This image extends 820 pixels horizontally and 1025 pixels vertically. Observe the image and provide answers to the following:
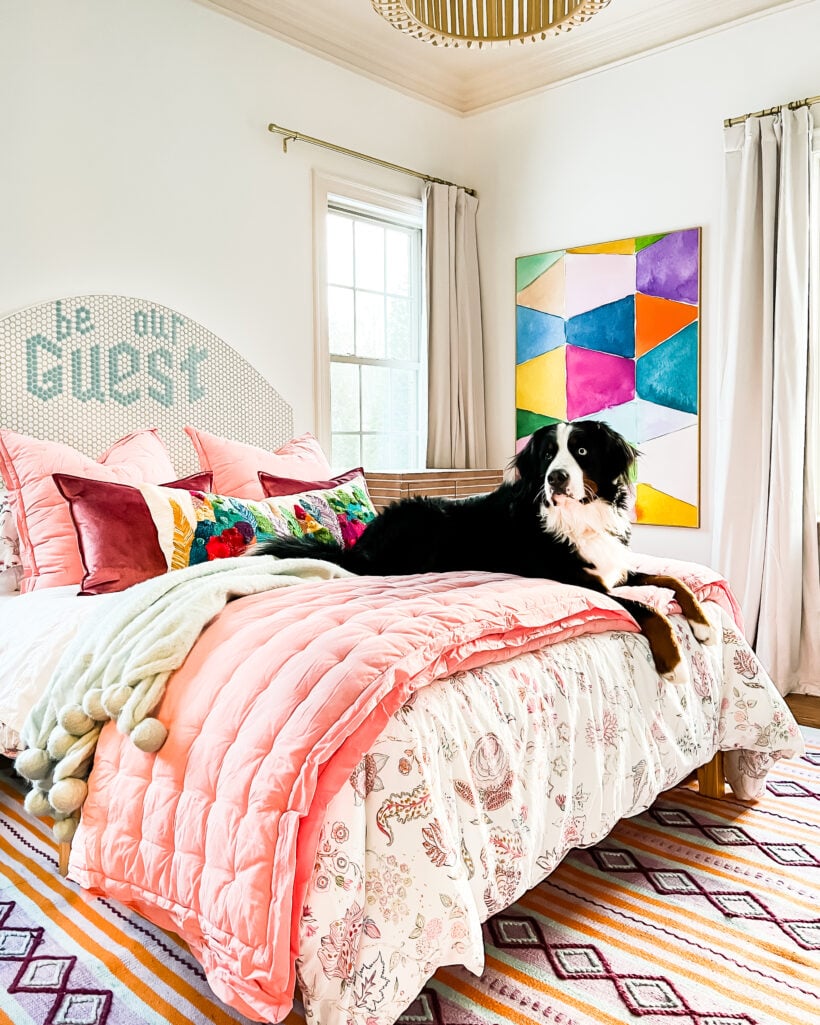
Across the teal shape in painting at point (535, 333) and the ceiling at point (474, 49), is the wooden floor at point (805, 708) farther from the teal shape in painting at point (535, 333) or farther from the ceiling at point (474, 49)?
the ceiling at point (474, 49)

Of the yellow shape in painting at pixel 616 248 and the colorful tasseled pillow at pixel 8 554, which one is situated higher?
the yellow shape in painting at pixel 616 248

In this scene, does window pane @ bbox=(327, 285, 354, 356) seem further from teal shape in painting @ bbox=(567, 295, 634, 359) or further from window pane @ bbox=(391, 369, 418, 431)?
teal shape in painting @ bbox=(567, 295, 634, 359)

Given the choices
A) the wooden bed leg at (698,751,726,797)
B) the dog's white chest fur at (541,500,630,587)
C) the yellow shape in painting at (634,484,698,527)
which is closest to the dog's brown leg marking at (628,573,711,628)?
the dog's white chest fur at (541,500,630,587)

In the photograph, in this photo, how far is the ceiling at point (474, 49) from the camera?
3760mm

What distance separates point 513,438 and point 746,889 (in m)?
3.01

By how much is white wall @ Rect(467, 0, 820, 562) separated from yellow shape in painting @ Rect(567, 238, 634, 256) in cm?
4

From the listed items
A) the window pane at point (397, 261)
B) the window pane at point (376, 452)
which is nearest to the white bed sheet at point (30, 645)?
Answer: the window pane at point (376, 452)

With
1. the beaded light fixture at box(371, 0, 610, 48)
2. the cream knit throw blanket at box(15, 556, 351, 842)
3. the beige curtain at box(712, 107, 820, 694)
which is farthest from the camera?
the beige curtain at box(712, 107, 820, 694)

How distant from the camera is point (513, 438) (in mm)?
4742

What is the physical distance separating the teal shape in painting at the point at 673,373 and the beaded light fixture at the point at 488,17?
182 cm

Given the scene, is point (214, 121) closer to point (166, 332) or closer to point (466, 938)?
point (166, 332)

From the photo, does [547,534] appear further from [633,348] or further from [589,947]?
[633,348]

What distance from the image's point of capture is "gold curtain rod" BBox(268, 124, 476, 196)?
3859mm

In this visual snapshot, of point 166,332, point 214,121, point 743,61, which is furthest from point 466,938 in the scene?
point 743,61
